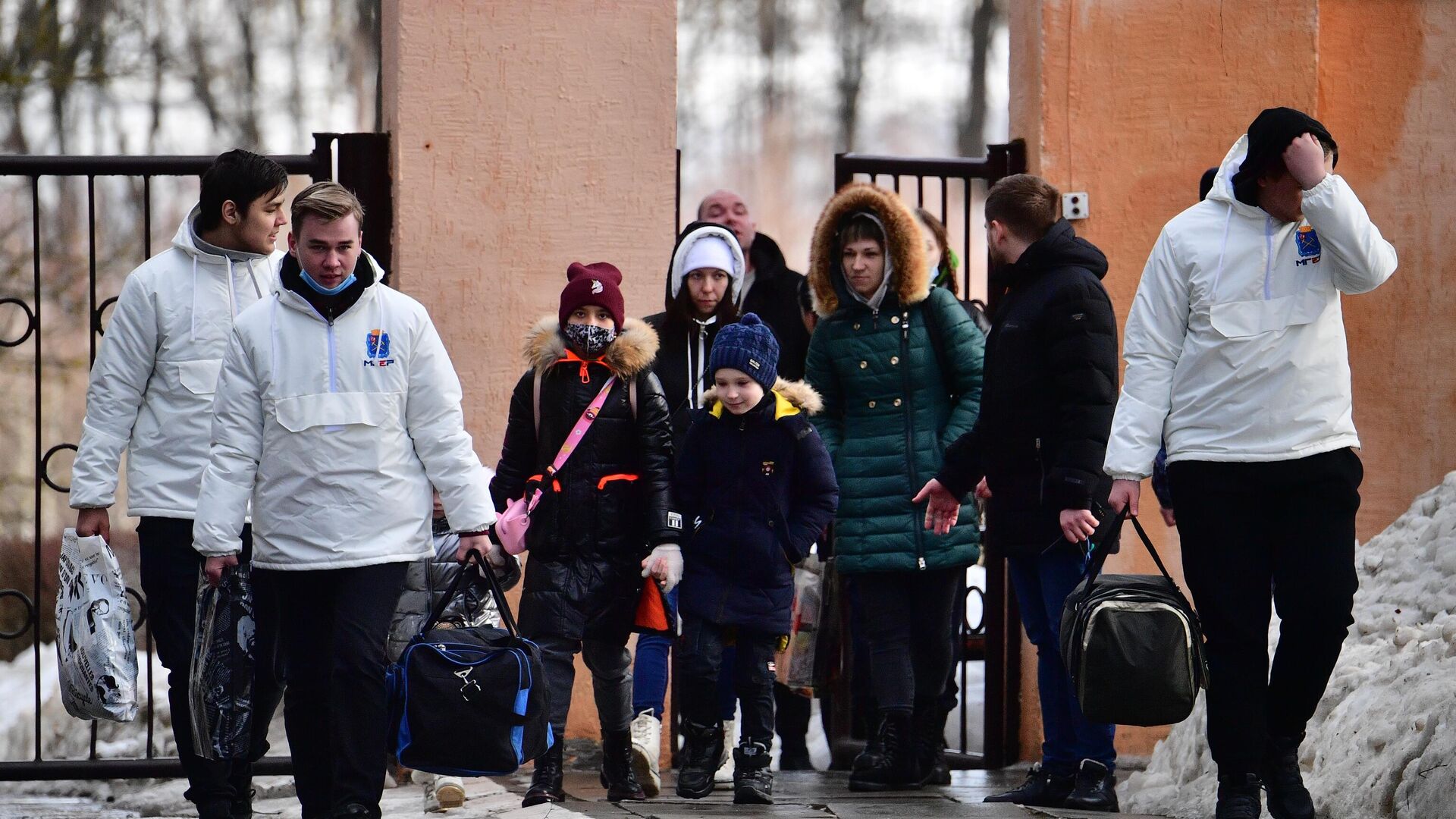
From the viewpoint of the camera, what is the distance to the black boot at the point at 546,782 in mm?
5734

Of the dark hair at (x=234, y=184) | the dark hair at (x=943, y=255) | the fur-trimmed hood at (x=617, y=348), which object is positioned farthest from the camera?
the dark hair at (x=943, y=255)

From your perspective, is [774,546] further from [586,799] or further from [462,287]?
[462,287]

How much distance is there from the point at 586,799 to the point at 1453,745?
2.67m

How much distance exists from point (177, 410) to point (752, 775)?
209 cm

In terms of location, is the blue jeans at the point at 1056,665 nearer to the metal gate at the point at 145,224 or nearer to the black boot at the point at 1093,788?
the black boot at the point at 1093,788

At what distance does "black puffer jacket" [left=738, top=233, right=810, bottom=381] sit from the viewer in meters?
7.01

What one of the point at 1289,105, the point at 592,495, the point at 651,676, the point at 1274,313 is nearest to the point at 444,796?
the point at 651,676

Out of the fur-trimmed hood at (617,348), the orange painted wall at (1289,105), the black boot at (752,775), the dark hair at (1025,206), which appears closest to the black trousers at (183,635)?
the fur-trimmed hood at (617,348)

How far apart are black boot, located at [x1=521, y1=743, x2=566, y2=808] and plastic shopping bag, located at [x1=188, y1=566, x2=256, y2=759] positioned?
1040 mm

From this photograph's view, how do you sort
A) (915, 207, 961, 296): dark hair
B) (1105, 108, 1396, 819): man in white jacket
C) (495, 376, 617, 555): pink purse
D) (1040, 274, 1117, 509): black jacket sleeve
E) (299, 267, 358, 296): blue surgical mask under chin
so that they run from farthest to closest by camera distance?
1. (915, 207, 961, 296): dark hair
2. (495, 376, 617, 555): pink purse
3. (1040, 274, 1117, 509): black jacket sleeve
4. (299, 267, 358, 296): blue surgical mask under chin
5. (1105, 108, 1396, 819): man in white jacket

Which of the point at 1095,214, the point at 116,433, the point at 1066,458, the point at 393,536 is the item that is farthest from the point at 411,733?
the point at 1095,214

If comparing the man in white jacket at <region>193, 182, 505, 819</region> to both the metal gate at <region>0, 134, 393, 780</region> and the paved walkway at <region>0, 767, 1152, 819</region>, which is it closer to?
the paved walkway at <region>0, 767, 1152, 819</region>

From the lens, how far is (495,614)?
6.01m

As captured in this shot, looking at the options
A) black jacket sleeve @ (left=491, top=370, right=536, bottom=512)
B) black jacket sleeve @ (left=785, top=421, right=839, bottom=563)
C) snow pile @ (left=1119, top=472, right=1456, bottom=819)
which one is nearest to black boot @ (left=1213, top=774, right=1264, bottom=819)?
snow pile @ (left=1119, top=472, right=1456, bottom=819)
